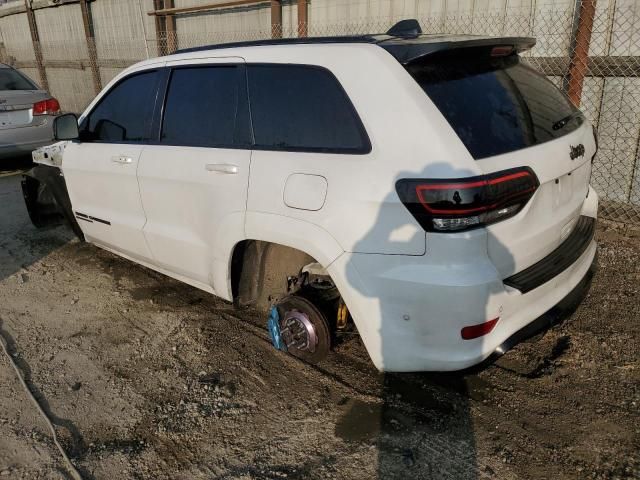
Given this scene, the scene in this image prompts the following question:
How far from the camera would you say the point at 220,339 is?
11.9 feet

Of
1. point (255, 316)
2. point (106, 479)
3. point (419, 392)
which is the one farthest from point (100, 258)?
point (419, 392)

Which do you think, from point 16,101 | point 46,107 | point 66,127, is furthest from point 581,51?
point 16,101

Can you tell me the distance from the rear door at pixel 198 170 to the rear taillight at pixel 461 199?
3.53 feet

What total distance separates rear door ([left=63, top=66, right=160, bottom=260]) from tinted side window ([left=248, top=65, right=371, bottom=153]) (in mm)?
1125

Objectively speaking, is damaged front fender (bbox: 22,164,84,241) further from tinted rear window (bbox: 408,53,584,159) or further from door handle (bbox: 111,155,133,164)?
tinted rear window (bbox: 408,53,584,159)

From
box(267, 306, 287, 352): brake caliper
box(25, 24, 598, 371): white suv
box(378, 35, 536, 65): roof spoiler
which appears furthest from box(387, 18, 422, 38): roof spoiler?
box(267, 306, 287, 352): brake caliper

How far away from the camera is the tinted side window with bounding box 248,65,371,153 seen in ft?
8.45

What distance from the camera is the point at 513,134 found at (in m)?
2.50

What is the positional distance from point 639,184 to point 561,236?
303 centimetres

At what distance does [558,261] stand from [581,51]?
3340mm

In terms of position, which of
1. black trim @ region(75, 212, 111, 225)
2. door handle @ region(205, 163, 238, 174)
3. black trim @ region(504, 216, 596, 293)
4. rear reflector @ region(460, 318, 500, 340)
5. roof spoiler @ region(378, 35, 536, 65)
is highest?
roof spoiler @ region(378, 35, 536, 65)

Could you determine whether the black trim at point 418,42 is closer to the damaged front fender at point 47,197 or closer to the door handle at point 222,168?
the door handle at point 222,168

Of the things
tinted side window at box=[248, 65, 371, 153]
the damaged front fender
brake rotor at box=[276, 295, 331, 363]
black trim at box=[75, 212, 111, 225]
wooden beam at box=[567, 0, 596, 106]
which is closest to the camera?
tinted side window at box=[248, 65, 371, 153]

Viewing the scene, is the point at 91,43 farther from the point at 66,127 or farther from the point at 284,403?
the point at 284,403
